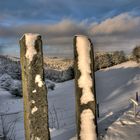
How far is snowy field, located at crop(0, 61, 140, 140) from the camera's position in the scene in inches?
380

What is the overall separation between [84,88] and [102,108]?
32.4 feet

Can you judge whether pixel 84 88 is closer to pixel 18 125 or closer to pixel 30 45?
pixel 30 45

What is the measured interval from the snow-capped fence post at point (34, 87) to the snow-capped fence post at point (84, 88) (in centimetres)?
100

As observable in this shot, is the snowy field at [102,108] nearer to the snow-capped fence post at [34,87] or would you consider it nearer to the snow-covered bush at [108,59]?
the snow-capped fence post at [34,87]

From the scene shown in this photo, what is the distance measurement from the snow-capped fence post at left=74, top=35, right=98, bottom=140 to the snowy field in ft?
1.61

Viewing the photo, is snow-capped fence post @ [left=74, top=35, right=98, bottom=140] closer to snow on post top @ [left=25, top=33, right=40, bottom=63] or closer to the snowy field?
the snowy field

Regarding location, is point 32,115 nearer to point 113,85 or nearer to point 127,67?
point 113,85

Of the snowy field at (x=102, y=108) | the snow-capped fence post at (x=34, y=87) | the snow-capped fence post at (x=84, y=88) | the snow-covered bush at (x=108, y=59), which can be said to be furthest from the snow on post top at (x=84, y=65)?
the snow-covered bush at (x=108, y=59)

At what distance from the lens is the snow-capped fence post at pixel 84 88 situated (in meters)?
8.64

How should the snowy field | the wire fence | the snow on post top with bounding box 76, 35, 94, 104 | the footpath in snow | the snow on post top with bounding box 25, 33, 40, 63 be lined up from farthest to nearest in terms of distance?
the wire fence → the snowy field → the footpath in snow → the snow on post top with bounding box 76, 35, 94, 104 → the snow on post top with bounding box 25, 33, 40, 63

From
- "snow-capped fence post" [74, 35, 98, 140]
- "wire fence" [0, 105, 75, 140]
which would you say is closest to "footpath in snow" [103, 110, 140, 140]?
"snow-capped fence post" [74, 35, 98, 140]

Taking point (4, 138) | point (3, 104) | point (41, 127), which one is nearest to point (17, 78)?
point (3, 104)

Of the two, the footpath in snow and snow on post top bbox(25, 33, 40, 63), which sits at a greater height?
snow on post top bbox(25, 33, 40, 63)

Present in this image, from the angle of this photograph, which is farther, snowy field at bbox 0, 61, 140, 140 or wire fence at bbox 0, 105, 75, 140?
wire fence at bbox 0, 105, 75, 140
